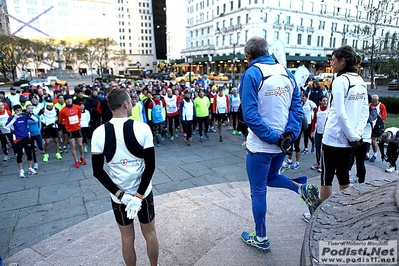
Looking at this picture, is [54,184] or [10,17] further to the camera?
[10,17]

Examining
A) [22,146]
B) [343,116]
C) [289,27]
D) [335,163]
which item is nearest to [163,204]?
[335,163]

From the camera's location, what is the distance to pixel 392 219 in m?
1.30

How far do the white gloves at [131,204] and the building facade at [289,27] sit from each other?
5172cm

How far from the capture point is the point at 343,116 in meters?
2.77

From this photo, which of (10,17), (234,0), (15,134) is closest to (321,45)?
(234,0)

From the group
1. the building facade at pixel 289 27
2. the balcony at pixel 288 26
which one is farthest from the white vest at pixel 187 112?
the balcony at pixel 288 26

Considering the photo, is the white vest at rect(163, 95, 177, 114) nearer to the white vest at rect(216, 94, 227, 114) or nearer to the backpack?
the white vest at rect(216, 94, 227, 114)

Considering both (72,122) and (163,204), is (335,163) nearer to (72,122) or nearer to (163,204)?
(163,204)

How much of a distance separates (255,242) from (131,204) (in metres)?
1.32

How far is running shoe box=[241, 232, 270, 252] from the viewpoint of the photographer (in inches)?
100

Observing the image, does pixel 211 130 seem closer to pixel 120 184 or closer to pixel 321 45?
pixel 120 184

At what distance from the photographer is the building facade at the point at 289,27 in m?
54.3

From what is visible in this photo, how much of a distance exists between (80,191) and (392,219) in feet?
17.2

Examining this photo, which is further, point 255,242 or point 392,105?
point 392,105
